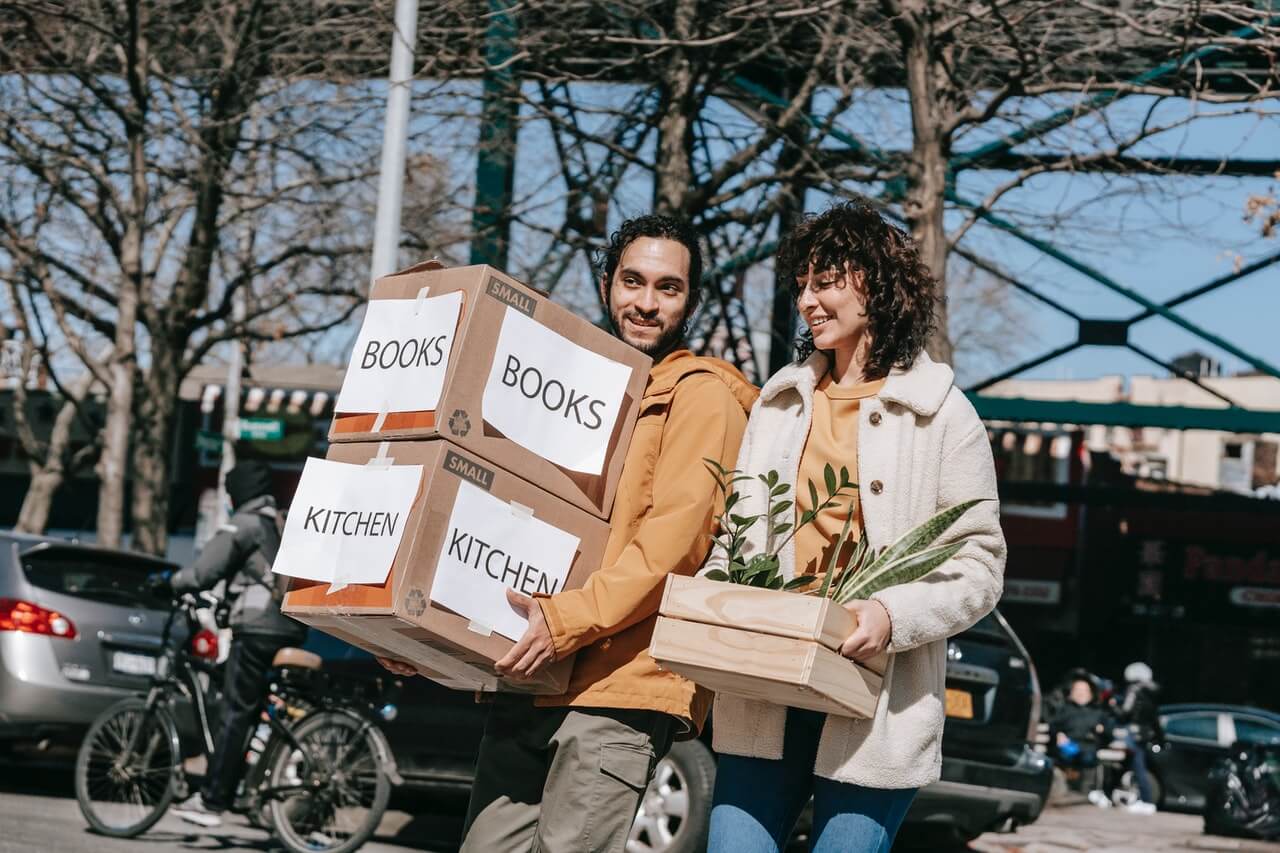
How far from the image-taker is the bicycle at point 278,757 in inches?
315

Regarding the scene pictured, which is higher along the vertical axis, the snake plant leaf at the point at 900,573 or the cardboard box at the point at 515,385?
the cardboard box at the point at 515,385

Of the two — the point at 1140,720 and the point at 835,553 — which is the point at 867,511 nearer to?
the point at 835,553

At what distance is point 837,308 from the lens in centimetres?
332

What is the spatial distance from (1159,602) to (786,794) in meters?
33.3

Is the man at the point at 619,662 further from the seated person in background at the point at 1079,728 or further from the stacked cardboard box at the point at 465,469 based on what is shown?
the seated person in background at the point at 1079,728

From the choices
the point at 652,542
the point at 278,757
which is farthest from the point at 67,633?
the point at 652,542

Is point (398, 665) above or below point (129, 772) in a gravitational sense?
above

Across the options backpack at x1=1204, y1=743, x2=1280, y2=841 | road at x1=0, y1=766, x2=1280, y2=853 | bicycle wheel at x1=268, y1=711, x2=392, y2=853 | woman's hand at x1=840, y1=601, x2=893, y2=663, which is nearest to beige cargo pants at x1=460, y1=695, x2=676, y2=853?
woman's hand at x1=840, y1=601, x2=893, y2=663

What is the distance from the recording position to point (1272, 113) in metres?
9.09

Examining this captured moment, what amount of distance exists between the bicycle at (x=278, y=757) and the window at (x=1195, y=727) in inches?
553

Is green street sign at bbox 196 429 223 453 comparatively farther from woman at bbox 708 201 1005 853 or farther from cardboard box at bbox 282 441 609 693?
woman at bbox 708 201 1005 853

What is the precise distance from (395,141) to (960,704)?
207 inches

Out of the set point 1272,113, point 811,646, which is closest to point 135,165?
point 1272,113

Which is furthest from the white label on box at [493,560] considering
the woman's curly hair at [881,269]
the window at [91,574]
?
the window at [91,574]
